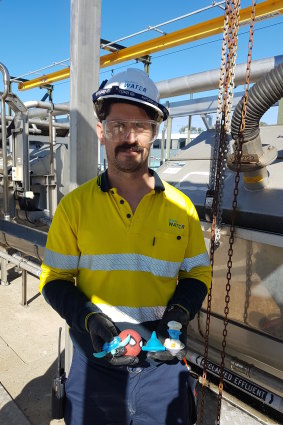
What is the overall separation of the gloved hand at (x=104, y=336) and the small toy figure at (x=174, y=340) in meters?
0.14

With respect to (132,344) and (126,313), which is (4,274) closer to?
(126,313)

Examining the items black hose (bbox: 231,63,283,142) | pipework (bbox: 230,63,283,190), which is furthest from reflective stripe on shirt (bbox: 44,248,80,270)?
black hose (bbox: 231,63,283,142)

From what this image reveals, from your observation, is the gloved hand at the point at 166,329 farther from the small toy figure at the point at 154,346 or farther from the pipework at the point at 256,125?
the pipework at the point at 256,125

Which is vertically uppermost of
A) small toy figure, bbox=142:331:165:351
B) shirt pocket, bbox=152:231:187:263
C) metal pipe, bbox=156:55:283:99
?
metal pipe, bbox=156:55:283:99

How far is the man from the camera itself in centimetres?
149

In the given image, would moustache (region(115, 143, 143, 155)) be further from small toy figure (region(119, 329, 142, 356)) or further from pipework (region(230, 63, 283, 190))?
small toy figure (region(119, 329, 142, 356))

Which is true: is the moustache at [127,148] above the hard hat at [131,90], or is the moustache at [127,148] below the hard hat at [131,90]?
below

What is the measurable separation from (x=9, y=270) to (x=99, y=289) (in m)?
4.99

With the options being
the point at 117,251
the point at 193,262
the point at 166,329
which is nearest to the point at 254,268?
the point at 193,262

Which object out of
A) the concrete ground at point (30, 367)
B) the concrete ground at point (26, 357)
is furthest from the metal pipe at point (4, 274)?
the concrete ground at point (30, 367)

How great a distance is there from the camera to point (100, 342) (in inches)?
52.6

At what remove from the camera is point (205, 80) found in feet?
14.2

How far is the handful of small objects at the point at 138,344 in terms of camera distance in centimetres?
130

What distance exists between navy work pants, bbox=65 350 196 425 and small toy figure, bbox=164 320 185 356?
316 millimetres
